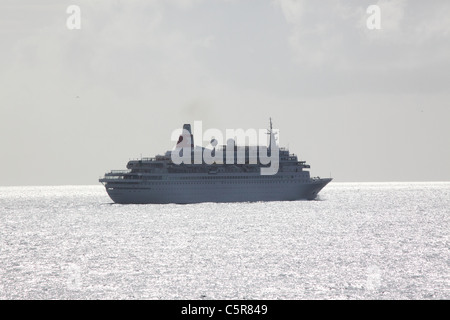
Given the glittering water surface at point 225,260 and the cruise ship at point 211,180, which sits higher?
the cruise ship at point 211,180

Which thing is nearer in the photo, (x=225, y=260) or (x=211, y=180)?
(x=225, y=260)

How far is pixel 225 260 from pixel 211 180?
6189 cm

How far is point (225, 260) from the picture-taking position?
49.2m

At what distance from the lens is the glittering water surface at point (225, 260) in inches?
1499

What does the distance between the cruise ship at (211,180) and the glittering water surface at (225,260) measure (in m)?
23.9

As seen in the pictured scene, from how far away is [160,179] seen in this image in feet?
356

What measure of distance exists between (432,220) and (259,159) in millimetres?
28662

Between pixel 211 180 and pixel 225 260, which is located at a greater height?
pixel 211 180

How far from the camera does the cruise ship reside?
10819 centimetres

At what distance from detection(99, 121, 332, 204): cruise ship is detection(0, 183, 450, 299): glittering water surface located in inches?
940

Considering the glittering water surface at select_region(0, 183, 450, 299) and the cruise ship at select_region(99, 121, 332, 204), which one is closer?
A: the glittering water surface at select_region(0, 183, 450, 299)

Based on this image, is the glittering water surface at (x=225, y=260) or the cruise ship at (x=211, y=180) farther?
the cruise ship at (x=211, y=180)
